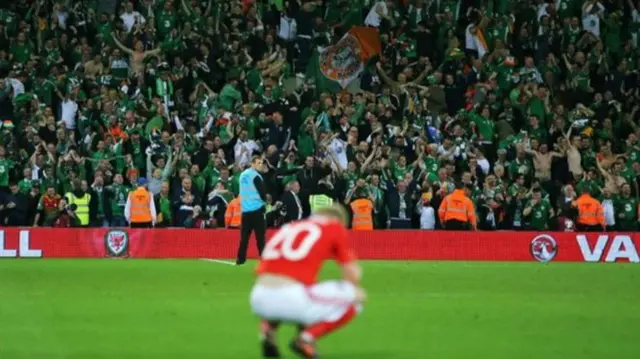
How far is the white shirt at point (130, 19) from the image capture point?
3275 centimetres

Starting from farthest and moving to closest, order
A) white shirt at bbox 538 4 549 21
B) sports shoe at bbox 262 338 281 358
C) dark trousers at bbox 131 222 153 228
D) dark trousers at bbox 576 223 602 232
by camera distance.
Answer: white shirt at bbox 538 4 549 21 < dark trousers at bbox 576 223 602 232 < dark trousers at bbox 131 222 153 228 < sports shoe at bbox 262 338 281 358

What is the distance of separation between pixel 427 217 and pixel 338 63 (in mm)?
5963

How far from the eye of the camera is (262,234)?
936 inches

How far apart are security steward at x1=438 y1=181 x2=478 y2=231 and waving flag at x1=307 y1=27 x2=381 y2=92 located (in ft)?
18.8

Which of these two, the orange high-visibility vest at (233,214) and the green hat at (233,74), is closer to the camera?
the orange high-visibility vest at (233,214)

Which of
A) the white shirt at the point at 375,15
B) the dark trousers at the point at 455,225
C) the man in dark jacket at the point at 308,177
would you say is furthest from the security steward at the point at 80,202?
the white shirt at the point at 375,15

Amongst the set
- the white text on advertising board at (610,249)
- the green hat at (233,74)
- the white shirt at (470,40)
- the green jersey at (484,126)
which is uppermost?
the white shirt at (470,40)

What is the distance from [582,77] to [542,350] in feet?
69.8

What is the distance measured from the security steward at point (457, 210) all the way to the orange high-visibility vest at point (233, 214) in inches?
170

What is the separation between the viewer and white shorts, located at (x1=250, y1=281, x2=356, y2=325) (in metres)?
10.3

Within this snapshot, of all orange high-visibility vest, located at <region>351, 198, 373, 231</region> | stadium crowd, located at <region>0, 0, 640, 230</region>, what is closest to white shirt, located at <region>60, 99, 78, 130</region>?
stadium crowd, located at <region>0, 0, 640, 230</region>

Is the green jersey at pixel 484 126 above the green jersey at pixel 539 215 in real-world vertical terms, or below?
above

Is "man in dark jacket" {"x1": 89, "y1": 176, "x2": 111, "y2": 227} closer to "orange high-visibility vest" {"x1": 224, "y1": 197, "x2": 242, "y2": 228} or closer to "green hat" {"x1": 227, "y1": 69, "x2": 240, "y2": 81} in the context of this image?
"orange high-visibility vest" {"x1": 224, "y1": 197, "x2": 242, "y2": 228}

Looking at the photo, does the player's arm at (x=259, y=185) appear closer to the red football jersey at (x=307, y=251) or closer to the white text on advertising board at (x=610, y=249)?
the white text on advertising board at (x=610, y=249)
